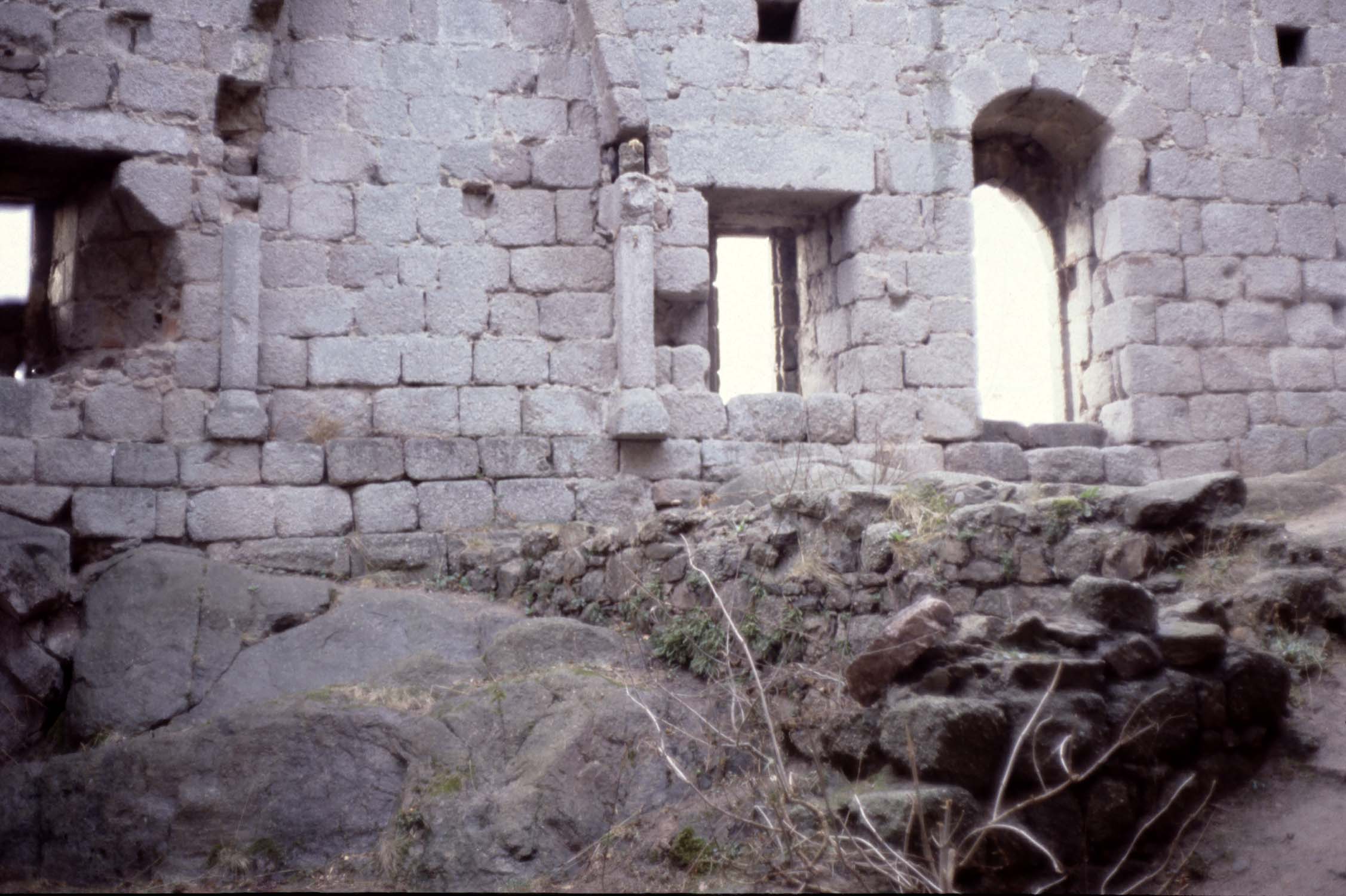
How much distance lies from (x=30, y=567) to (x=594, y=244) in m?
4.08

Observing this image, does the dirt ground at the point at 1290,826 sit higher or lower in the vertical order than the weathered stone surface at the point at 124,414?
lower

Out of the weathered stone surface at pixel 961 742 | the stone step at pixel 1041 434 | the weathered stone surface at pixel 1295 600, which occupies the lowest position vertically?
the weathered stone surface at pixel 961 742

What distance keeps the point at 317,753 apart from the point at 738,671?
1904 millimetres

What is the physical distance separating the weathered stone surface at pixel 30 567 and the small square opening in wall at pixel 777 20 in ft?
19.5

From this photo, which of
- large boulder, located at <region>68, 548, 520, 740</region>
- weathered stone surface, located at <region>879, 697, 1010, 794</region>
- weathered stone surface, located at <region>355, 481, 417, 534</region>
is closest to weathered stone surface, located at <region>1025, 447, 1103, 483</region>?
large boulder, located at <region>68, 548, 520, 740</region>

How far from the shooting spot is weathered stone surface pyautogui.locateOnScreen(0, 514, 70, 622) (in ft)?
21.4

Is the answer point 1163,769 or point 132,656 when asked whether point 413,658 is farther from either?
point 1163,769

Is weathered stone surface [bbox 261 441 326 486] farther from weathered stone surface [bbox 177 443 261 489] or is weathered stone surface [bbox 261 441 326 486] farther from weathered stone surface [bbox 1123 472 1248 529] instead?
weathered stone surface [bbox 1123 472 1248 529]

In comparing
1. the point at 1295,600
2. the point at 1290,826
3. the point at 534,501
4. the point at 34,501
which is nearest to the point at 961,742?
the point at 1290,826

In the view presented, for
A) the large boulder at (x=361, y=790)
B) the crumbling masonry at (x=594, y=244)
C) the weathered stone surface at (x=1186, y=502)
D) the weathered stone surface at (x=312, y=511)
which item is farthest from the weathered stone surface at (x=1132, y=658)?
the weathered stone surface at (x=312, y=511)

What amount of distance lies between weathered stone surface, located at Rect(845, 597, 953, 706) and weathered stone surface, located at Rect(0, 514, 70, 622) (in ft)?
15.1

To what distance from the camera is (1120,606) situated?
4594 mm

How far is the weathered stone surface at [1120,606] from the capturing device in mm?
4582

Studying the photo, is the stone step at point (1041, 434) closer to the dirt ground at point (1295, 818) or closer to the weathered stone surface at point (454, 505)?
the weathered stone surface at point (454, 505)
